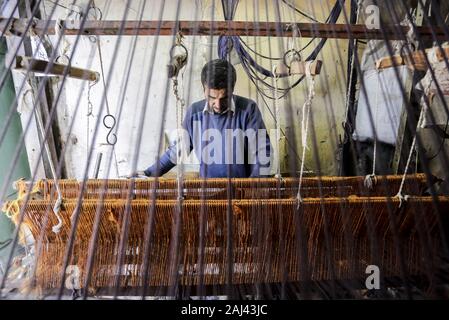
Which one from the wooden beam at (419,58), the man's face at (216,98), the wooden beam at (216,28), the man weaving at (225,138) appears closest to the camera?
the wooden beam at (419,58)

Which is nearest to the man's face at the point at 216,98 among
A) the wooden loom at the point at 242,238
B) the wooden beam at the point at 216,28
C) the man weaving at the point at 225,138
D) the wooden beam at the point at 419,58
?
the man weaving at the point at 225,138

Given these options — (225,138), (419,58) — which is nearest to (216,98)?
(225,138)

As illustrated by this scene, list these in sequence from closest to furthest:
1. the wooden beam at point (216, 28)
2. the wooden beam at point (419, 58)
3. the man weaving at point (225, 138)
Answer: the wooden beam at point (419, 58) < the wooden beam at point (216, 28) < the man weaving at point (225, 138)

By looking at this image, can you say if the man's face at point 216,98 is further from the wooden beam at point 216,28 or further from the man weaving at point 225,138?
the wooden beam at point 216,28

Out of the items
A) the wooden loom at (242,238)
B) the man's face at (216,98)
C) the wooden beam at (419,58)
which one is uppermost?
the man's face at (216,98)

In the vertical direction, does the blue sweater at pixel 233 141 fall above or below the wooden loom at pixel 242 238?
above

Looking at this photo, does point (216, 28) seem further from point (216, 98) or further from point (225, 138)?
point (225, 138)

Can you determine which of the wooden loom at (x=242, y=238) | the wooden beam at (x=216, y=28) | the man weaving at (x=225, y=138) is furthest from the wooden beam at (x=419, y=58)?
the man weaving at (x=225, y=138)

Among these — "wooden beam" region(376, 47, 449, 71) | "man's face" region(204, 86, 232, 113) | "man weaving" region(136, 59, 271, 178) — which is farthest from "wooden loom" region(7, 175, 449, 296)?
"man's face" region(204, 86, 232, 113)

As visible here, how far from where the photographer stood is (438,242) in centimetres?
125

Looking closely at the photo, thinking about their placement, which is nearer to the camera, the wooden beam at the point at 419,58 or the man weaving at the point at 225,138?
the wooden beam at the point at 419,58

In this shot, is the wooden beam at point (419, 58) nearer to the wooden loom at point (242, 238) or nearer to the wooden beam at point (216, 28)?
the wooden beam at point (216, 28)
